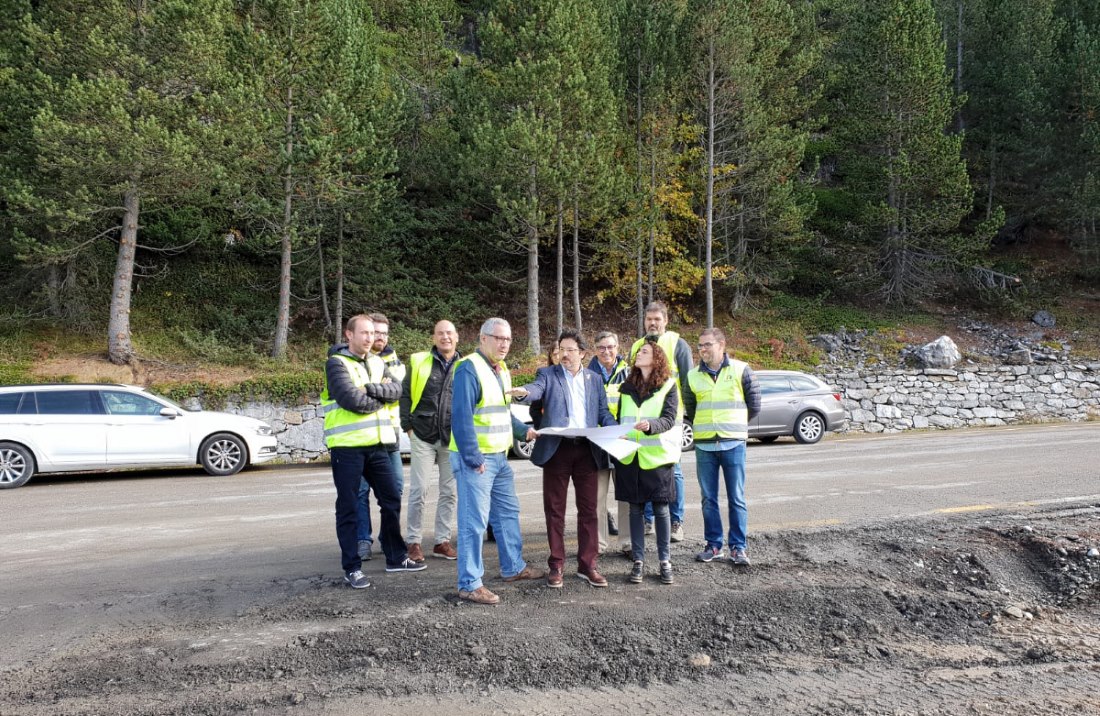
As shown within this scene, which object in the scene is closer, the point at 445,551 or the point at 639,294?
the point at 445,551

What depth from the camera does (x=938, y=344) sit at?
2322 centimetres

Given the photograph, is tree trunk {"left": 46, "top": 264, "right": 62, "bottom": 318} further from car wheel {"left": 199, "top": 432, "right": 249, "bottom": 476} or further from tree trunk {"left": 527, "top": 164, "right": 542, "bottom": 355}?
tree trunk {"left": 527, "top": 164, "right": 542, "bottom": 355}

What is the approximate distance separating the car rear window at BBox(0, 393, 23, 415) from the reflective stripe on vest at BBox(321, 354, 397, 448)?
9.02 m

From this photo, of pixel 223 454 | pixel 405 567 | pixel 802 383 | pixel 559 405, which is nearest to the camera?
pixel 559 405

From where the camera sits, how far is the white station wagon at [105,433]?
1196 centimetres

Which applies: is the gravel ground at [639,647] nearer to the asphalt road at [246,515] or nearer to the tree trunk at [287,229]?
the asphalt road at [246,515]

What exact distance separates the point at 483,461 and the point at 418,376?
1.35 metres

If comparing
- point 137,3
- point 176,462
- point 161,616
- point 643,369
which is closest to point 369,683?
point 161,616

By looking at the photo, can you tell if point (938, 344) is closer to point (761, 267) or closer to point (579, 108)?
point (761, 267)

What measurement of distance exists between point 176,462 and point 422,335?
12.1 meters

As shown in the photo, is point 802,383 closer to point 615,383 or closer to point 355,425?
point 615,383

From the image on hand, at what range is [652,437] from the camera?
5906mm

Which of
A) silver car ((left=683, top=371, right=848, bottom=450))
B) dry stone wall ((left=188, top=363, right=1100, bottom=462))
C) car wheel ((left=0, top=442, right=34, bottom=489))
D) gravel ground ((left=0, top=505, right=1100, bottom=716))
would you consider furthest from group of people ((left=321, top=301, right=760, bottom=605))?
dry stone wall ((left=188, top=363, right=1100, bottom=462))

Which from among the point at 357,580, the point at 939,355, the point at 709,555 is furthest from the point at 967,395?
the point at 357,580
